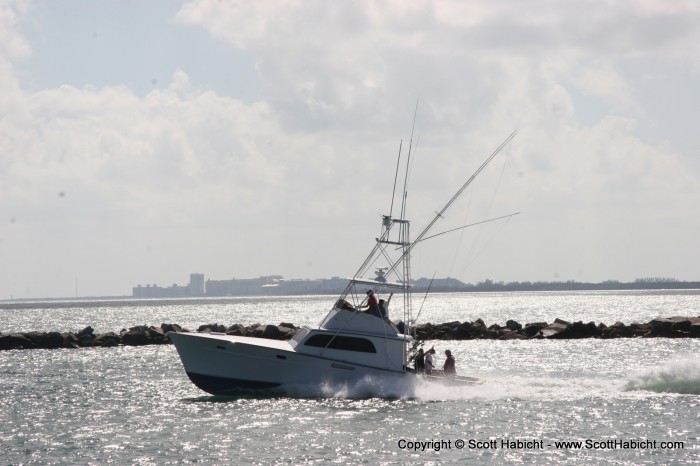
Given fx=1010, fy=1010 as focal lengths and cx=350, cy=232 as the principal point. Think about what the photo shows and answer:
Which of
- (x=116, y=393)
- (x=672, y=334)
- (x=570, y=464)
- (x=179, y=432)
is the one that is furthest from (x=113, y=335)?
(x=570, y=464)

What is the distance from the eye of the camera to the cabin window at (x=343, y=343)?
30172 mm

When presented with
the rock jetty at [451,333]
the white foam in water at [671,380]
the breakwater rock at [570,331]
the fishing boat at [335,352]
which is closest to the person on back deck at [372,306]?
the fishing boat at [335,352]

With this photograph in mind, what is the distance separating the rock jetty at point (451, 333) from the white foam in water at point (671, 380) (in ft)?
98.1

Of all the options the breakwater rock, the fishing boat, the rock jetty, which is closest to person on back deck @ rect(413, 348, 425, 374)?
the fishing boat

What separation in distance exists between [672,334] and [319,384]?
141ft

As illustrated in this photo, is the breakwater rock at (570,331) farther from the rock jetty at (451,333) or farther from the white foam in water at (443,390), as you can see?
the white foam in water at (443,390)

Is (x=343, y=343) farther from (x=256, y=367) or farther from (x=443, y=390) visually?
(x=443, y=390)

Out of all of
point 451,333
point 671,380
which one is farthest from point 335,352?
point 451,333

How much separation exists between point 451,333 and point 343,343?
1552 inches

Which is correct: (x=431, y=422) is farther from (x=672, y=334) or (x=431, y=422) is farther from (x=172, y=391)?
(x=672, y=334)

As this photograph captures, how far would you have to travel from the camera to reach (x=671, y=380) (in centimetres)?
3512

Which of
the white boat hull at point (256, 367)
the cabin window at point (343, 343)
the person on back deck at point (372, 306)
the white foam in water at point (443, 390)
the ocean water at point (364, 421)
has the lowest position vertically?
the ocean water at point (364, 421)

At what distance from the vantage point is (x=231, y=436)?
2519 centimetres

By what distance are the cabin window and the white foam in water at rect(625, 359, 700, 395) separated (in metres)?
10.1
